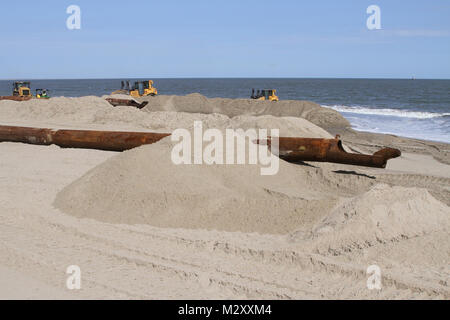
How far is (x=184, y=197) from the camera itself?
211 inches

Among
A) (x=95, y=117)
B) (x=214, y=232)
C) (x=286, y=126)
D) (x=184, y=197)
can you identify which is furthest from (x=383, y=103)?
(x=214, y=232)

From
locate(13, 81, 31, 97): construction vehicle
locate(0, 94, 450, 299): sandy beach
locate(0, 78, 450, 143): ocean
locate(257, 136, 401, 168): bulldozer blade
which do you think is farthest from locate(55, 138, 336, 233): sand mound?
locate(13, 81, 31, 97): construction vehicle

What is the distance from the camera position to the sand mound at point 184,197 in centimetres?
504

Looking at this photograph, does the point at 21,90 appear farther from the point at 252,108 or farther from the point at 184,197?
the point at 184,197

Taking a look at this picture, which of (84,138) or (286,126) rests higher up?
(286,126)

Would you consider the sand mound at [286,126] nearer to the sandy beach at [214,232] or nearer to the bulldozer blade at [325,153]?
the bulldozer blade at [325,153]

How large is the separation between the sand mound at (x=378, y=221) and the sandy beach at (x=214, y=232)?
13 millimetres

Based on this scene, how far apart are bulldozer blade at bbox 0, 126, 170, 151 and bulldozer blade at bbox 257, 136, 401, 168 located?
2.28 meters

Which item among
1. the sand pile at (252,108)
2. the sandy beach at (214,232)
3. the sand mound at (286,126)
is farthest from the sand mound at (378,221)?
the sand pile at (252,108)

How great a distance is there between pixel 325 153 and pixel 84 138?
517 cm
